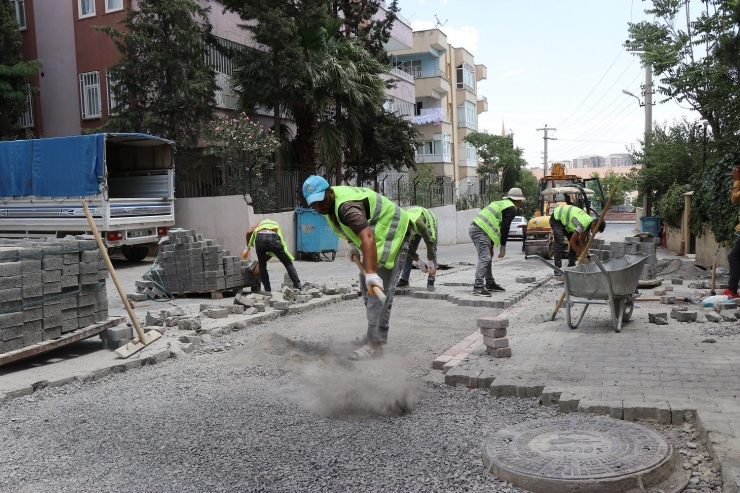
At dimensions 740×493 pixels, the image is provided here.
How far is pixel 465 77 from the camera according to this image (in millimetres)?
49312

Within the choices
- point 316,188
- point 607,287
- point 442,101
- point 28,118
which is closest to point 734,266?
point 607,287

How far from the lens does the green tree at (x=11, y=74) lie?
63.9 ft

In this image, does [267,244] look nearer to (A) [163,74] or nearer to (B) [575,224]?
(B) [575,224]

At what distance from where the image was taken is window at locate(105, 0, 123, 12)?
1970cm

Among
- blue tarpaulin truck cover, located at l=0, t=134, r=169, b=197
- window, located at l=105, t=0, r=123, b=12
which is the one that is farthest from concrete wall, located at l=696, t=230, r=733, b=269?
window, located at l=105, t=0, r=123, b=12

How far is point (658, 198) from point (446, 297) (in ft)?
61.9

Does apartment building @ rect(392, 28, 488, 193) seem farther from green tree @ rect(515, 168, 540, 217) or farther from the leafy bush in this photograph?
the leafy bush

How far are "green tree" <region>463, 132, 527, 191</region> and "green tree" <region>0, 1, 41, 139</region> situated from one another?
107ft

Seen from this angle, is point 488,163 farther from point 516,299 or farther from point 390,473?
point 390,473

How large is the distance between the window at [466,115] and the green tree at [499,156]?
118cm

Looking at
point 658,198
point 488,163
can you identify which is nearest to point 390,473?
point 658,198

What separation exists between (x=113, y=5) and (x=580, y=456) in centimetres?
2031

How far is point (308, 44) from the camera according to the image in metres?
19.1

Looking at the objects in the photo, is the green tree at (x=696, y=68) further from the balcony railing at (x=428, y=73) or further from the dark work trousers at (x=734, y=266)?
the balcony railing at (x=428, y=73)
